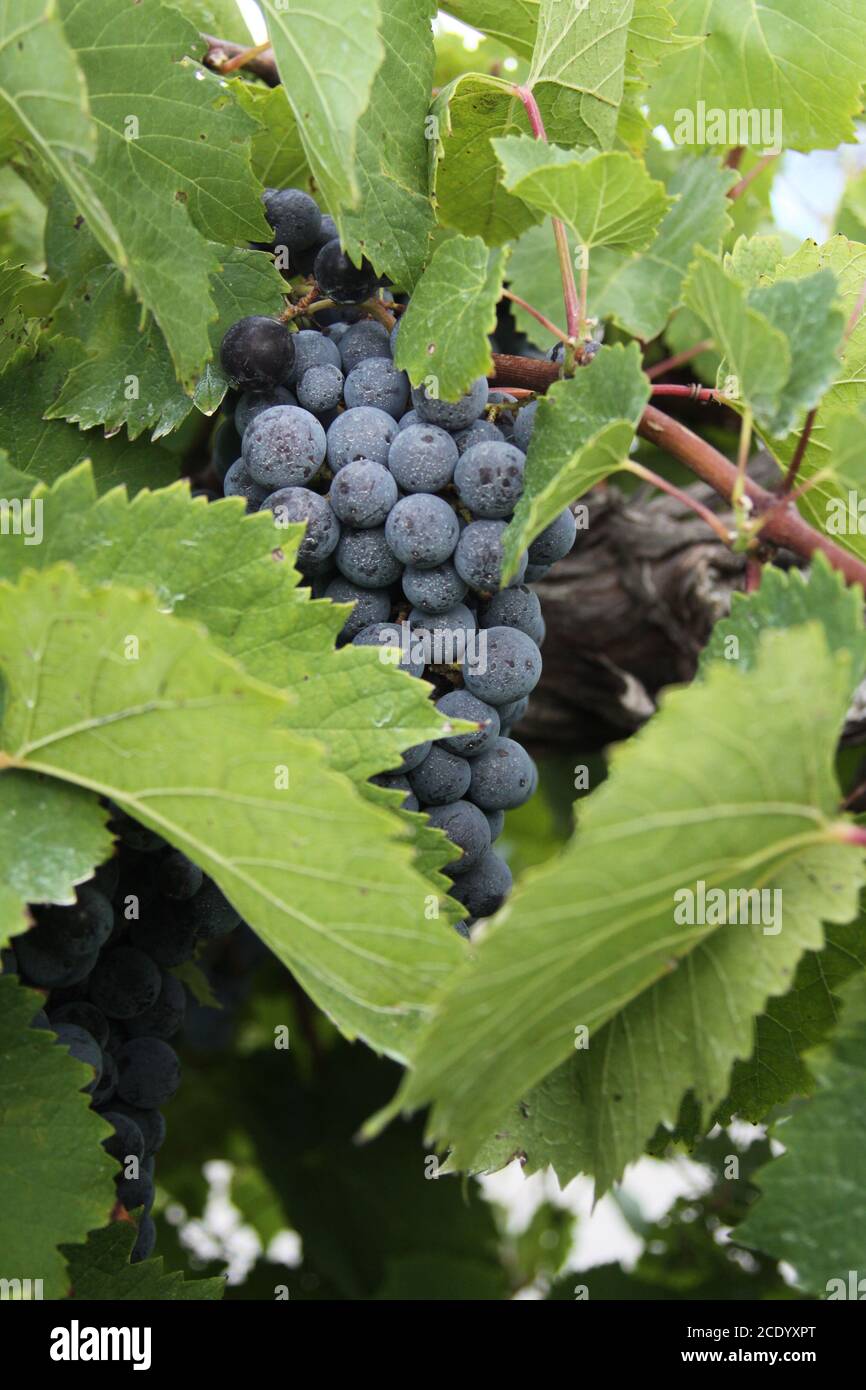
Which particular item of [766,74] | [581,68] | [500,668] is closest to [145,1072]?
[500,668]

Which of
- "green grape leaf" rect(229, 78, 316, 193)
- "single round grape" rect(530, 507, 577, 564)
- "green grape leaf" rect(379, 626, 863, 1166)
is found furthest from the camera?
"green grape leaf" rect(229, 78, 316, 193)

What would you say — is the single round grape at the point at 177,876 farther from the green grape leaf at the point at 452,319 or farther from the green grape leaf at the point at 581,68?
the green grape leaf at the point at 581,68

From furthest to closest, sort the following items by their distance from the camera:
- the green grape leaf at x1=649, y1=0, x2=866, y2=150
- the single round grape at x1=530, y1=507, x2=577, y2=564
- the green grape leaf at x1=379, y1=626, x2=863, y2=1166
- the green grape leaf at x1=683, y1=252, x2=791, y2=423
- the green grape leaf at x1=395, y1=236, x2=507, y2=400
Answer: the green grape leaf at x1=649, y1=0, x2=866, y2=150 → the single round grape at x1=530, y1=507, x2=577, y2=564 → the green grape leaf at x1=395, y1=236, x2=507, y2=400 → the green grape leaf at x1=683, y1=252, x2=791, y2=423 → the green grape leaf at x1=379, y1=626, x2=863, y2=1166

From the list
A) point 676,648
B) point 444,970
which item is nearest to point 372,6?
point 444,970

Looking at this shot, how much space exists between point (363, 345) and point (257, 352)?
86 mm

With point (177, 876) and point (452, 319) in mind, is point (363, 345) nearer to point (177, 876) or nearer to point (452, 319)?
point (452, 319)

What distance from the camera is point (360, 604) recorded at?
3.06ft

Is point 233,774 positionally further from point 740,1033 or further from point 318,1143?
point 318,1143

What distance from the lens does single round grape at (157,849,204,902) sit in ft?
3.00

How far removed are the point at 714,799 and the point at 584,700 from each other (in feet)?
3.43

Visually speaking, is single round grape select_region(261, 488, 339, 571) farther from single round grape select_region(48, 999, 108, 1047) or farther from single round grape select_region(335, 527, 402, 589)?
single round grape select_region(48, 999, 108, 1047)

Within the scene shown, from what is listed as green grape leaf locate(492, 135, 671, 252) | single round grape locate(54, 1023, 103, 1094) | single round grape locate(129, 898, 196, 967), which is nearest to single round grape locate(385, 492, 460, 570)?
green grape leaf locate(492, 135, 671, 252)

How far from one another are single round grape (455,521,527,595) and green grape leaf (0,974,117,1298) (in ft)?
1.33

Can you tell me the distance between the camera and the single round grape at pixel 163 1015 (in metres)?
1.03
